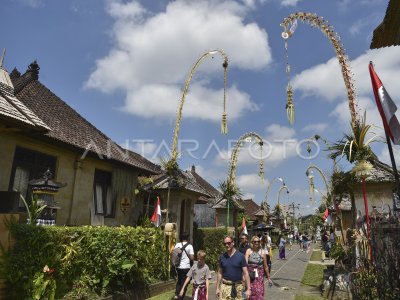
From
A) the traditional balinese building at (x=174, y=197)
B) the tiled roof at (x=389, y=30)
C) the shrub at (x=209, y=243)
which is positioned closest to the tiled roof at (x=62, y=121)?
the traditional balinese building at (x=174, y=197)

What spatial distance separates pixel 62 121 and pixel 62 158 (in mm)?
2341

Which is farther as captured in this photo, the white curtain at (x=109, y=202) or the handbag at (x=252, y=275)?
the white curtain at (x=109, y=202)

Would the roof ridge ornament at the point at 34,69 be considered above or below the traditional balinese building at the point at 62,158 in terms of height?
above

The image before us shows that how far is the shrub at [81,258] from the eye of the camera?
26.4 feet

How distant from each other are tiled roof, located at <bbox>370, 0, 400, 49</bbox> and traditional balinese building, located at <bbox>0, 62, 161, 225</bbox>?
9127mm

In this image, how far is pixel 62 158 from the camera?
14.2m

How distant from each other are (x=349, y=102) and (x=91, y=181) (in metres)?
11.3

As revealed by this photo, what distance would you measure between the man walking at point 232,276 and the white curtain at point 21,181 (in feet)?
28.3

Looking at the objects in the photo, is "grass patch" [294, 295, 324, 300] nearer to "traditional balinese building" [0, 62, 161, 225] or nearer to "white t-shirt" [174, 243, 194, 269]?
"white t-shirt" [174, 243, 194, 269]

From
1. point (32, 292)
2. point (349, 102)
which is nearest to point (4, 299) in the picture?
point (32, 292)

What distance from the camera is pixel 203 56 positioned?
55.2 feet

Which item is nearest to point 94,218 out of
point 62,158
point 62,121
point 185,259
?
point 62,158

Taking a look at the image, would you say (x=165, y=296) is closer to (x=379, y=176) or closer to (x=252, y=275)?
(x=252, y=275)

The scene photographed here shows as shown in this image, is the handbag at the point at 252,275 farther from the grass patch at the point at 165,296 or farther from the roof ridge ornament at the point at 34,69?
the roof ridge ornament at the point at 34,69
